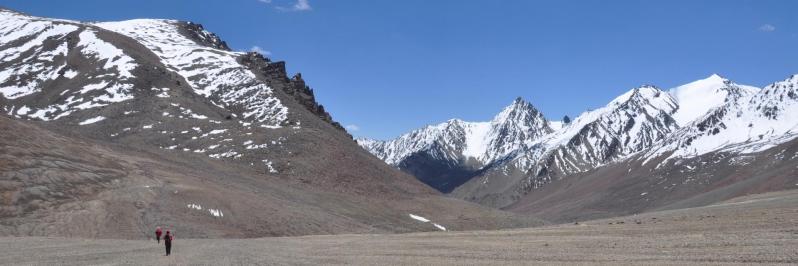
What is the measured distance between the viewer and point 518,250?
41406 millimetres

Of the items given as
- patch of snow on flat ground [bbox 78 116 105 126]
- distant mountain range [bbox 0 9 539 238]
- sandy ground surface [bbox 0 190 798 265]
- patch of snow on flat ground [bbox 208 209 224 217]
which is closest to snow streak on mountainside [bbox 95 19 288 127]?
distant mountain range [bbox 0 9 539 238]

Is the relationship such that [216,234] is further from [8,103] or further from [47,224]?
[8,103]

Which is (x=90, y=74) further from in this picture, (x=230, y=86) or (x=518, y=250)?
(x=518, y=250)

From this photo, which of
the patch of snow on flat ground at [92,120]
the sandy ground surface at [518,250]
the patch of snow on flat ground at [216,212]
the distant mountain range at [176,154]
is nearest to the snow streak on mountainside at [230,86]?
the distant mountain range at [176,154]

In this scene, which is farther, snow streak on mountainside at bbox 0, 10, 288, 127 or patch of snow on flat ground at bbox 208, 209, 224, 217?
snow streak on mountainside at bbox 0, 10, 288, 127

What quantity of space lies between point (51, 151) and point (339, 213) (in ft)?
126

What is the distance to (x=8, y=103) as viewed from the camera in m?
145

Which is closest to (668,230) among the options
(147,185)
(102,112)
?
(147,185)

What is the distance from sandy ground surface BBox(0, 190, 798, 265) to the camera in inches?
1325

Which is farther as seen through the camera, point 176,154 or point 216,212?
point 176,154

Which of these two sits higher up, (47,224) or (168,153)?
(168,153)

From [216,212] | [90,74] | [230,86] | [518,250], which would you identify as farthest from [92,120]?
[518,250]

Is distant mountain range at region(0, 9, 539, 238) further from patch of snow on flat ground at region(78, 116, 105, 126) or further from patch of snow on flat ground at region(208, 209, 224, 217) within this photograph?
patch of snow on flat ground at region(78, 116, 105, 126)

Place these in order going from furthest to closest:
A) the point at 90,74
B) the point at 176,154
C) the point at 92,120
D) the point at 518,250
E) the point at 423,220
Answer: the point at 90,74
the point at 92,120
the point at 423,220
the point at 176,154
the point at 518,250
